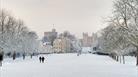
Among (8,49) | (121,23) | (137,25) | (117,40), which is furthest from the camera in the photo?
(8,49)

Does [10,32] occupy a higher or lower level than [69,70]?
higher

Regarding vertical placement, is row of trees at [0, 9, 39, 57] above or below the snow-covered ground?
above

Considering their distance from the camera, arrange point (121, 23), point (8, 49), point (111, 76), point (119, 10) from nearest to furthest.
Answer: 1. point (111, 76)
2. point (119, 10)
3. point (121, 23)
4. point (8, 49)

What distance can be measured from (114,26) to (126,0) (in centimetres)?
1197

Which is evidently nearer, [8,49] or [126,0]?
[126,0]

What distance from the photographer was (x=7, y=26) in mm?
69188

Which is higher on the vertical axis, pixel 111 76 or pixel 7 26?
pixel 7 26

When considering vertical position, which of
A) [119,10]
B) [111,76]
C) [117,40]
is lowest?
[111,76]

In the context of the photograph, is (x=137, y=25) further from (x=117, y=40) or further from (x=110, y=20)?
(x=117, y=40)

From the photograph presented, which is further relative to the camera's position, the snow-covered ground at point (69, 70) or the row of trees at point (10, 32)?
the row of trees at point (10, 32)

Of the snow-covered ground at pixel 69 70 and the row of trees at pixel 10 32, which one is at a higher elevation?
the row of trees at pixel 10 32

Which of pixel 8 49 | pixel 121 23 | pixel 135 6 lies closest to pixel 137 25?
pixel 135 6

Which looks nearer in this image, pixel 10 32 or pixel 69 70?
pixel 69 70

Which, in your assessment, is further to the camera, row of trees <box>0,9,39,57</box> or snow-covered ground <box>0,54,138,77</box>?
row of trees <box>0,9,39,57</box>
